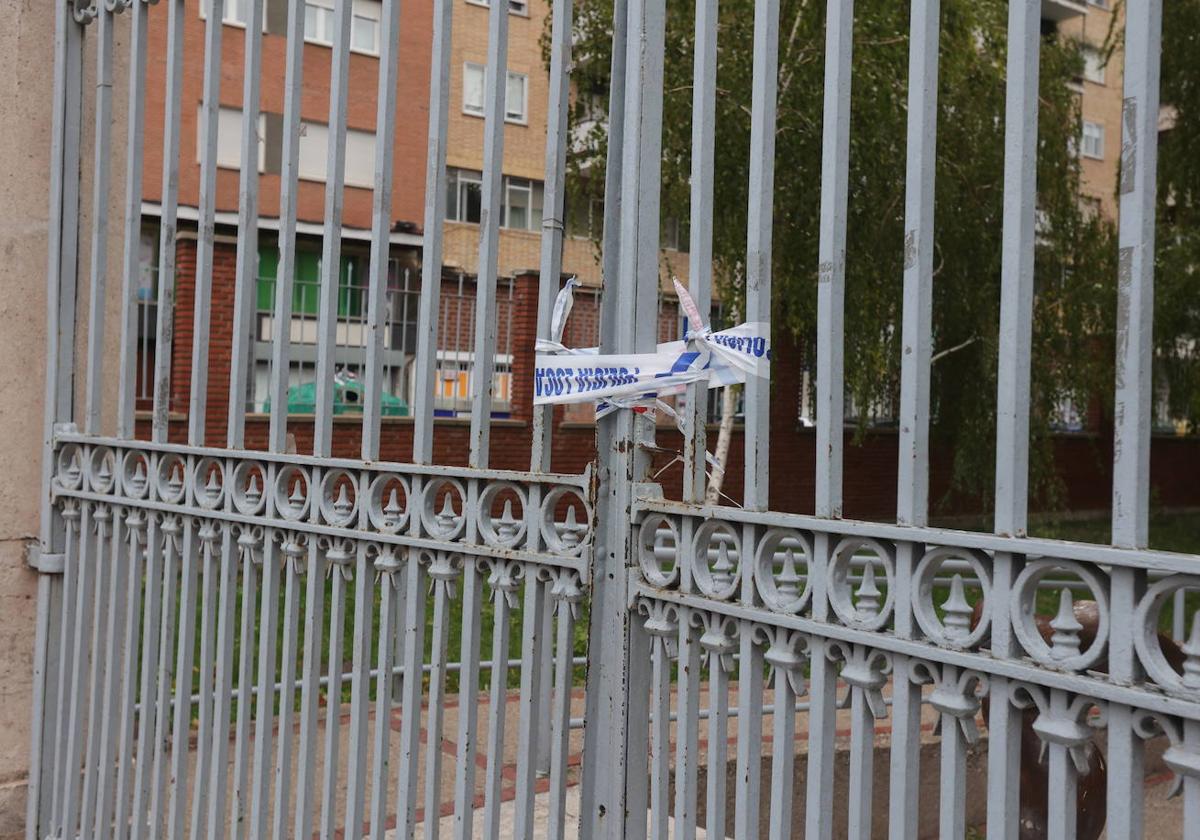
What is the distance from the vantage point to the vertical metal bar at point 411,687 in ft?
8.20

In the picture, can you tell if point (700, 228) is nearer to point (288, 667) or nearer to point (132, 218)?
point (288, 667)

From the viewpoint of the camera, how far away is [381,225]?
2625 mm

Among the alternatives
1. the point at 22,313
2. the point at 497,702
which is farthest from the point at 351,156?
the point at 497,702

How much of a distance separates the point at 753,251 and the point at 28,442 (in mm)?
2600

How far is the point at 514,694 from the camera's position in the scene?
22.2 feet

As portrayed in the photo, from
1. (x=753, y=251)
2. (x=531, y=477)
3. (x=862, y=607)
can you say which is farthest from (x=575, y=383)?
(x=862, y=607)

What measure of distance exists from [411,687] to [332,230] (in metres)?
1.00

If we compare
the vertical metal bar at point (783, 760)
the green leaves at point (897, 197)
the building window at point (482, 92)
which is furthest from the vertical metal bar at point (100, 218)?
the building window at point (482, 92)

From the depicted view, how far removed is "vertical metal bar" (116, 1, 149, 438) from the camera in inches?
132

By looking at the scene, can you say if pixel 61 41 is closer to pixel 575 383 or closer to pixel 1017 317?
pixel 575 383

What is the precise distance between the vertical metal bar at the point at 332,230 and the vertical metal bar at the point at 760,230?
108 cm

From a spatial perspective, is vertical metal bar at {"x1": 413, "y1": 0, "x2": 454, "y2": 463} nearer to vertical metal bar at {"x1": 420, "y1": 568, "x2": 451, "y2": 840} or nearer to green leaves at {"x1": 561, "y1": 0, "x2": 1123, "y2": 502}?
vertical metal bar at {"x1": 420, "y1": 568, "x2": 451, "y2": 840}

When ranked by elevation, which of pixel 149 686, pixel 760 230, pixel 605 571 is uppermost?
pixel 760 230

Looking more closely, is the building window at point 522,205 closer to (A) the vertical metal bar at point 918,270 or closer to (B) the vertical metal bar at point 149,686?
(B) the vertical metal bar at point 149,686
